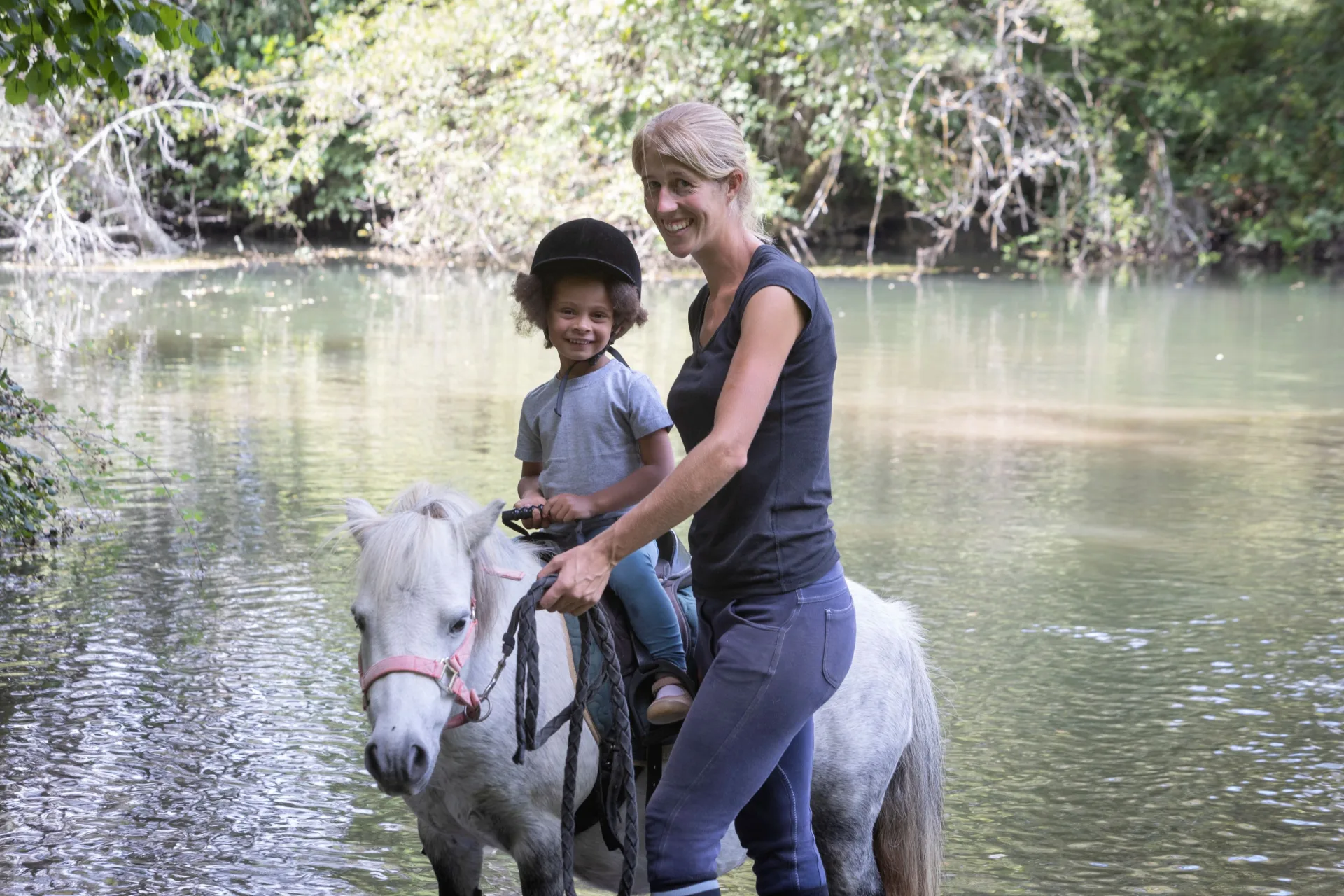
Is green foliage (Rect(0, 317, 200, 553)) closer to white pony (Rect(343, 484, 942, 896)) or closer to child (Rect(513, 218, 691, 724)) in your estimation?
child (Rect(513, 218, 691, 724))

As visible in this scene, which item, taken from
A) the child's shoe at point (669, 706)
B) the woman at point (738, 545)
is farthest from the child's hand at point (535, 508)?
the woman at point (738, 545)

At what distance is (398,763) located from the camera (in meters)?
2.50

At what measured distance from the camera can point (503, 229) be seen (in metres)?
22.8

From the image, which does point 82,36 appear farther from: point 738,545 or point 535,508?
point 738,545

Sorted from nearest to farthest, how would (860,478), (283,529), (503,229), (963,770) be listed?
1. (963,770)
2. (283,529)
3. (860,478)
4. (503,229)

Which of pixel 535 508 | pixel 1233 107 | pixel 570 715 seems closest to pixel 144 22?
pixel 535 508

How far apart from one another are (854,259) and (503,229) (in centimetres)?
774

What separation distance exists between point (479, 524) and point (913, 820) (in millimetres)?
1255

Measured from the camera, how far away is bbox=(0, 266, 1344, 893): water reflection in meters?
4.26

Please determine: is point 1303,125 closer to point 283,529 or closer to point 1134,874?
point 283,529

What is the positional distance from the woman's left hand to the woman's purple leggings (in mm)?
270

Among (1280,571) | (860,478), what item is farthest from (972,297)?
(1280,571)

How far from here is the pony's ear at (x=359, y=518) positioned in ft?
9.19

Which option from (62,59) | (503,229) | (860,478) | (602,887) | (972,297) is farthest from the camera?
(503,229)
